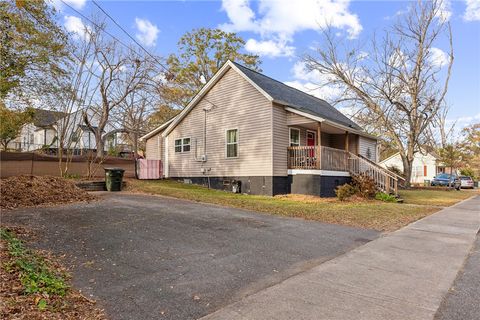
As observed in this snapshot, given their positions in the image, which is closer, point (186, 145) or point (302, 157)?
point (302, 157)

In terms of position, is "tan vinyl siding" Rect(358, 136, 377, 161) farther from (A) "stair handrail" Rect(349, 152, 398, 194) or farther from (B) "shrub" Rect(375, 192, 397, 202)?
(B) "shrub" Rect(375, 192, 397, 202)

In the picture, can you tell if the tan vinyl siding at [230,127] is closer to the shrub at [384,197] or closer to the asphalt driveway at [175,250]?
the shrub at [384,197]

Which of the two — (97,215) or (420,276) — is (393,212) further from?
(97,215)

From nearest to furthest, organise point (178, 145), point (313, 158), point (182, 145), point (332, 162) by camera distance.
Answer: point (313, 158)
point (332, 162)
point (182, 145)
point (178, 145)

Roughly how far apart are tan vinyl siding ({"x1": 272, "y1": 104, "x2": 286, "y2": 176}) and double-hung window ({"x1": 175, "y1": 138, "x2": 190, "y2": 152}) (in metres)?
6.17

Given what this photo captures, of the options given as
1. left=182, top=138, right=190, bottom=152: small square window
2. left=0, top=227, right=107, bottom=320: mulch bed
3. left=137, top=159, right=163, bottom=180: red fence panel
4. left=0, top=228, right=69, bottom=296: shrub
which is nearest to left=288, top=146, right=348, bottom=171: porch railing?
left=182, top=138, right=190, bottom=152: small square window

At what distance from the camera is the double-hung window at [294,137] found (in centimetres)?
1614

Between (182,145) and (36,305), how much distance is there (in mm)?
16395

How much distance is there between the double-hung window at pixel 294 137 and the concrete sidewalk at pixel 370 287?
10000 mm

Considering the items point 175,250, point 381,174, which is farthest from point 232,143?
point 175,250

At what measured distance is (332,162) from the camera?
15.4m

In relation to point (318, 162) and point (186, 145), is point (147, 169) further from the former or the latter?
point (318, 162)

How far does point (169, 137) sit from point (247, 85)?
22.3 feet

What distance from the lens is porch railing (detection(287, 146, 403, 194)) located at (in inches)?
579
